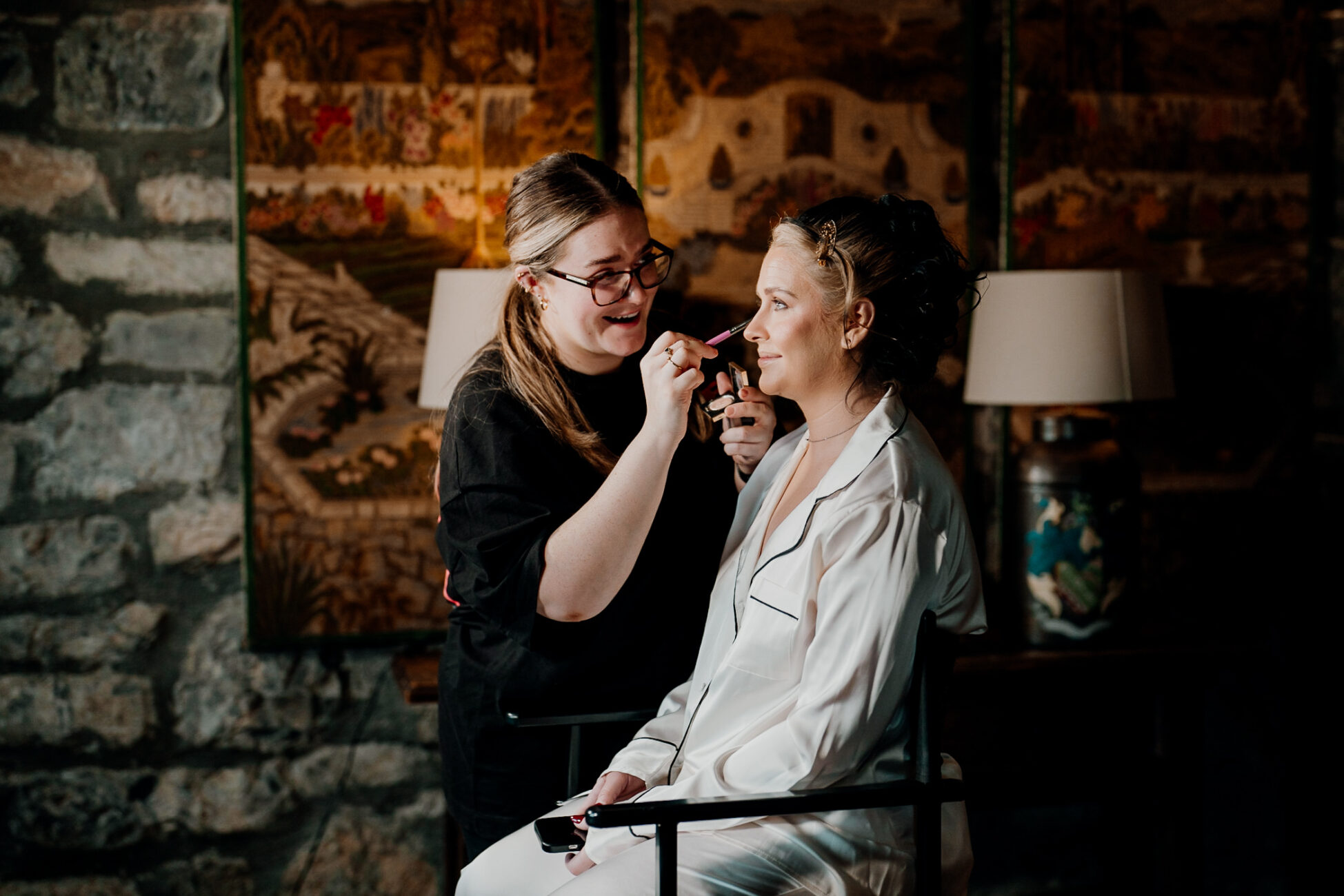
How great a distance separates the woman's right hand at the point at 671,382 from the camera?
1594mm

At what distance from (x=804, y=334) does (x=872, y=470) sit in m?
0.24

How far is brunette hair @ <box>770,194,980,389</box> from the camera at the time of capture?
1.62m

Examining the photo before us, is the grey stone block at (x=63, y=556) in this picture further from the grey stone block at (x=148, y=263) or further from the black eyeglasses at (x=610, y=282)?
the black eyeglasses at (x=610, y=282)

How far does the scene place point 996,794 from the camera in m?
2.54

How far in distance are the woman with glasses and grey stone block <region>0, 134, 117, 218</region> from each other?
1235mm

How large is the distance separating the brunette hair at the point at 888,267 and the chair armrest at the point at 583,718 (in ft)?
2.43

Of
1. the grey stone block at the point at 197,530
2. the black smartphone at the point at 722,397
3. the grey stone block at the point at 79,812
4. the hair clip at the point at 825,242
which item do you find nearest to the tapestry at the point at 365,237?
the grey stone block at the point at 197,530

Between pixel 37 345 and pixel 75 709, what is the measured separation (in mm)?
867

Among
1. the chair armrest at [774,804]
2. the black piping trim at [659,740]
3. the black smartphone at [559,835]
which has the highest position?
the chair armrest at [774,804]

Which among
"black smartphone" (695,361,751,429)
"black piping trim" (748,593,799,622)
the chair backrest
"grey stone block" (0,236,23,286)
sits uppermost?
"grey stone block" (0,236,23,286)

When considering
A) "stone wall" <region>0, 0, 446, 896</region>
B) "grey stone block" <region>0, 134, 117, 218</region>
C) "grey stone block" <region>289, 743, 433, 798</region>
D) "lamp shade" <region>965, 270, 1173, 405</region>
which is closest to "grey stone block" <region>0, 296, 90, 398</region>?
"stone wall" <region>0, 0, 446, 896</region>

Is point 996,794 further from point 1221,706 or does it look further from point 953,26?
point 953,26

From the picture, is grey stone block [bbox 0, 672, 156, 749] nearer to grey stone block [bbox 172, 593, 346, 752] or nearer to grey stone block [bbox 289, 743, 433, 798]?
grey stone block [bbox 172, 593, 346, 752]

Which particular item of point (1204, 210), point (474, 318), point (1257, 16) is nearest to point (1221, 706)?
point (1204, 210)
